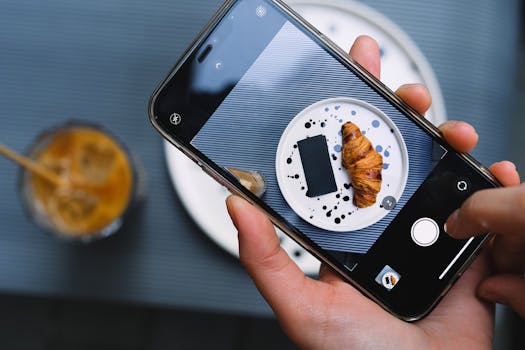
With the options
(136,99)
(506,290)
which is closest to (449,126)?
(506,290)

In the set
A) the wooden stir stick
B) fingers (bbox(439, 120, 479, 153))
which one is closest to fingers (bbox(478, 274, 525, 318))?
fingers (bbox(439, 120, 479, 153))

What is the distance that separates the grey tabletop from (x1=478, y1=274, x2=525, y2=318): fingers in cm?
14

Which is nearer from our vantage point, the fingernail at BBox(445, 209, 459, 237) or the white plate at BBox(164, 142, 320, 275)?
the fingernail at BBox(445, 209, 459, 237)

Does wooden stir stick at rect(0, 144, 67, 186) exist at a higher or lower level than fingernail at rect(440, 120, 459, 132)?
lower

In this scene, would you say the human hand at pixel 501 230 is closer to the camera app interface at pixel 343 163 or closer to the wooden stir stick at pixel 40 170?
the camera app interface at pixel 343 163

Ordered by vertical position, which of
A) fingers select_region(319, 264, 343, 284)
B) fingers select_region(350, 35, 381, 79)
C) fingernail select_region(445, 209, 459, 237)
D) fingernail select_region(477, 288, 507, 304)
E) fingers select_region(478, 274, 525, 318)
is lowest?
fingers select_region(319, 264, 343, 284)

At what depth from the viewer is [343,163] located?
1.39 feet

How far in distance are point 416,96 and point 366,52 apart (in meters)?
0.06

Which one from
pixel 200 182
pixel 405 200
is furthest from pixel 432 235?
pixel 200 182

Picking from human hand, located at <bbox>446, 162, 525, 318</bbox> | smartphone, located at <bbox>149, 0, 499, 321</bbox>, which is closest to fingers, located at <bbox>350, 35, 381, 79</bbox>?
smartphone, located at <bbox>149, 0, 499, 321</bbox>

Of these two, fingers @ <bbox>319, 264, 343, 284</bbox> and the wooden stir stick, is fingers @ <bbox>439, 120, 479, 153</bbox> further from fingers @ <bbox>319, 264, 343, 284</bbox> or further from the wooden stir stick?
the wooden stir stick

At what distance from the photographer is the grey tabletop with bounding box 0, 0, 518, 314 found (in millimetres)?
525

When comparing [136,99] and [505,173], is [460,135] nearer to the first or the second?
[505,173]

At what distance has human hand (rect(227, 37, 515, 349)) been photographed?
39cm
